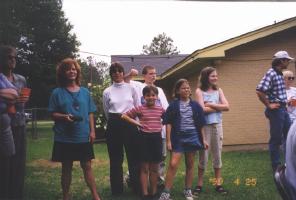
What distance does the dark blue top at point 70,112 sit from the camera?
426 centimetres

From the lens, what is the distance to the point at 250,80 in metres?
11.2

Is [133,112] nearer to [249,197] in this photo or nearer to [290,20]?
[249,197]

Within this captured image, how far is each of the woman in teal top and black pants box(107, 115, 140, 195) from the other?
65cm

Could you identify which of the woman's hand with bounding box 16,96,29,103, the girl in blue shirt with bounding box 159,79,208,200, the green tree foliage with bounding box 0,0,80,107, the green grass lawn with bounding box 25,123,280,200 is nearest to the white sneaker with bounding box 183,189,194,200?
the girl in blue shirt with bounding box 159,79,208,200

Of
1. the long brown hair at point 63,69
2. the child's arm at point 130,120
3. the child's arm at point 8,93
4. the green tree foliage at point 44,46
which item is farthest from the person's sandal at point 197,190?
the green tree foliage at point 44,46

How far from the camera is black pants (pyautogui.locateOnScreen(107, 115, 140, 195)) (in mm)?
5038

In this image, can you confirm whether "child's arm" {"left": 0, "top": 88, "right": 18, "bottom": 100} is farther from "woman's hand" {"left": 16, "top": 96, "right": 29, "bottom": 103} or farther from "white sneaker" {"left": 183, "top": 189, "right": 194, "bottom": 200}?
"white sneaker" {"left": 183, "top": 189, "right": 194, "bottom": 200}

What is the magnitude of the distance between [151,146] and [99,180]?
173 centimetres

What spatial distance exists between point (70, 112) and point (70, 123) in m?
0.11

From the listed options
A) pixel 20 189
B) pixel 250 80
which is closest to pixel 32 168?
pixel 20 189

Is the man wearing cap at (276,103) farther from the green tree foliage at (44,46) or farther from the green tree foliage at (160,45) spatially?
the green tree foliage at (160,45)

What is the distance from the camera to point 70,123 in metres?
4.25

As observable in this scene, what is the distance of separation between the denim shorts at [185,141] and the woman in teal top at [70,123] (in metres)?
0.96

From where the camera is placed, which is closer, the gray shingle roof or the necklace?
the necklace
